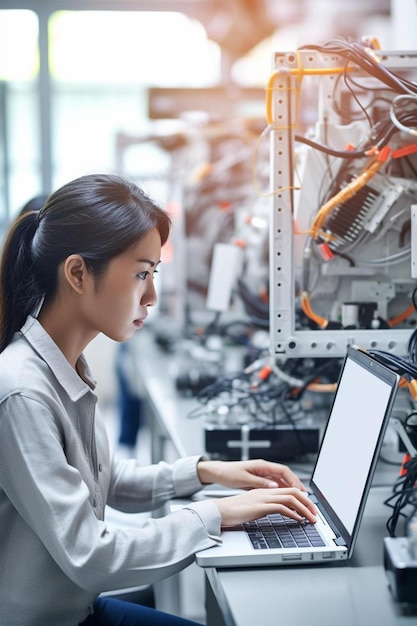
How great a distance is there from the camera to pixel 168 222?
1493 mm

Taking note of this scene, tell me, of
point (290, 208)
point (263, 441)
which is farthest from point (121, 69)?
point (263, 441)

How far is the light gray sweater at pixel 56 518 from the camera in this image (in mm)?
1150

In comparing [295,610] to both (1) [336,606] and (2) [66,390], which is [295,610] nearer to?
(1) [336,606]

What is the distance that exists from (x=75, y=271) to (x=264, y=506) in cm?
50

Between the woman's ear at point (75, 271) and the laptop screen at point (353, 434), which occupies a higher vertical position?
the woman's ear at point (75, 271)

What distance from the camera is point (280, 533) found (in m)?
1.30

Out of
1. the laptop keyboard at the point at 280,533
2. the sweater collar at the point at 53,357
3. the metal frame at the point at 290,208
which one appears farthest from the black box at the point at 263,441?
the sweater collar at the point at 53,357

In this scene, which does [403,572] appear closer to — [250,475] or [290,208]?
[250,475]

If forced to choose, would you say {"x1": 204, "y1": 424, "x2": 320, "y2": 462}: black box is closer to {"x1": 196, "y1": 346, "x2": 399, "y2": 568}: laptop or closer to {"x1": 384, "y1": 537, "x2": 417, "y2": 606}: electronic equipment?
{"x1": 196, "y1": 346, "x2": 399, "y2": 568}: laptop

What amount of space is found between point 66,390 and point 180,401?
123 centimetres

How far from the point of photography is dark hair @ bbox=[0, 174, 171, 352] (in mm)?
1310

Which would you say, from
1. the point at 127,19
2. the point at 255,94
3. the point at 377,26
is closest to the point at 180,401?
the point at 255,94

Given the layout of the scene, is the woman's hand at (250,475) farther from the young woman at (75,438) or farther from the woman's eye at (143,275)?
the woman's eye at (143,275)

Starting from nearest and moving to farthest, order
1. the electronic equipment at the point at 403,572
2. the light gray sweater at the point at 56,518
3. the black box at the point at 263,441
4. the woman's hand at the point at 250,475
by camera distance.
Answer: the electronic equipment at the point at 403,572 < the light gray sweater at the point at 56,518 < the woman's hand at the point at 250,475 < the black box at the point at 263,441
